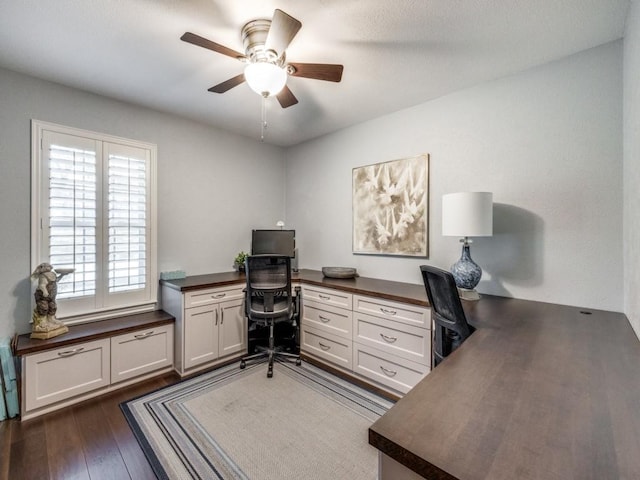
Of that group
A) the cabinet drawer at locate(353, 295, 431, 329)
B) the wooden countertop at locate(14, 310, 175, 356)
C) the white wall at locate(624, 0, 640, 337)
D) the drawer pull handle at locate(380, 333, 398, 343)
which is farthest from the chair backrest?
the white wall at locate(624, 0, 640, 337)

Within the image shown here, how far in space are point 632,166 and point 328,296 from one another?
2277 mm

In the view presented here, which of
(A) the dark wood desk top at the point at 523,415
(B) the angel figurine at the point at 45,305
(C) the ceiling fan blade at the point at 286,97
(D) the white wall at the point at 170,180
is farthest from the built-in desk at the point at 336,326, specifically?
(C) the ceiling fan blade at the point at 286,97

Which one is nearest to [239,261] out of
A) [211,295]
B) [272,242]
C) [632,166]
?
[272,242]

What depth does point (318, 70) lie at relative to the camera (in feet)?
6.02

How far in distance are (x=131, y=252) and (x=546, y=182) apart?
3625 mm

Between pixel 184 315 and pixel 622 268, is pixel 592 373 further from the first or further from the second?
pixel 184 315

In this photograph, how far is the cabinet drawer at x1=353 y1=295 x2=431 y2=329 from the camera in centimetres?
218

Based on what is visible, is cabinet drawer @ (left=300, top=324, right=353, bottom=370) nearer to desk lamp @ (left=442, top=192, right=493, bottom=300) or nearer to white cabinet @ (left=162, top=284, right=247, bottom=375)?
white cabinet @ (left=162, top=284, right=247, bottom=375)

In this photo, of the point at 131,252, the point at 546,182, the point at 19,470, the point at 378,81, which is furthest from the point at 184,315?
the point at 546,182

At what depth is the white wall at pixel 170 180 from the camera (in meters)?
2.22

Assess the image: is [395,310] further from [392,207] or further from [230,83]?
[230,83]

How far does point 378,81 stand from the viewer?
2.35m

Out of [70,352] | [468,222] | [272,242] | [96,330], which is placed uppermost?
[468,222]

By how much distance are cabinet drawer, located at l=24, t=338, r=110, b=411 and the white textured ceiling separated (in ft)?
7.07
